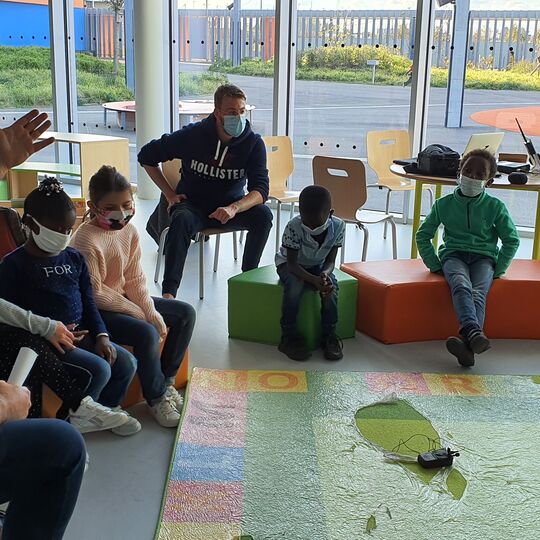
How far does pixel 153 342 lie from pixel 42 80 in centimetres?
675

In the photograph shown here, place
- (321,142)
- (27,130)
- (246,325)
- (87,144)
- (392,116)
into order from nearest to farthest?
(27,130) < (246,325) < (87,144) < (392,116) < (321,142)

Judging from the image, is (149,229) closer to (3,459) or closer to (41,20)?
(3,459)

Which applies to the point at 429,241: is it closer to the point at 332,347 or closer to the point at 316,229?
the point at 316,229

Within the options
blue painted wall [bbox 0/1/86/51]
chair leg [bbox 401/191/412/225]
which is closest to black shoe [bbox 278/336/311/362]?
chair leg [bbox 401/191/412/225]

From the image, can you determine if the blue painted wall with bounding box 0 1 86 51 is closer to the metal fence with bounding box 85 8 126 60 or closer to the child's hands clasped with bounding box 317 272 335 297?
the metal fence with bounding box 85 8 126 60

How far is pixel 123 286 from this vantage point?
3.05 meters

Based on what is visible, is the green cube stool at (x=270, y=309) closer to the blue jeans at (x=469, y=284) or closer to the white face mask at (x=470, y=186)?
the blue jeans at (x=469, y=284)

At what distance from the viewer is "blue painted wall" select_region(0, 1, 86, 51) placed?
8477mm

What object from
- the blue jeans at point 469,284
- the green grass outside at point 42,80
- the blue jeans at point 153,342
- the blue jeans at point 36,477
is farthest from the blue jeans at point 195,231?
the green grass outside at point 42,80

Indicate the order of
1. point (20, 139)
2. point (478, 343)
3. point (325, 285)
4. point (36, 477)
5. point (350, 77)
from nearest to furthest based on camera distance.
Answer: point (36, 477), point (20, 139), point (478, 343), point (325, 285), point (350, 77)

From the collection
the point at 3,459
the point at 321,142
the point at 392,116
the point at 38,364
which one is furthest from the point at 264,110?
the point at 3,459

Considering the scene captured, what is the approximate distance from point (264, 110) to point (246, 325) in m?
4.08

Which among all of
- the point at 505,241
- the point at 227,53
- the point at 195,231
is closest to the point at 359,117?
the point at 227,53

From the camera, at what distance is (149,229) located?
4.98 metres
